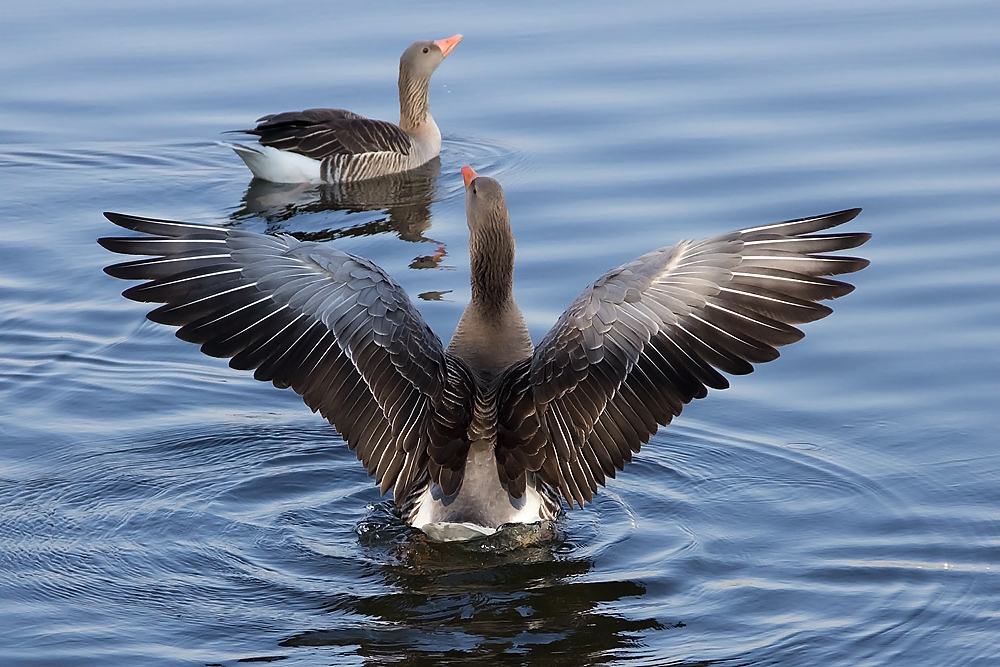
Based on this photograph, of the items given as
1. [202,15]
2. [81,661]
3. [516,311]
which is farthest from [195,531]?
[202,15]

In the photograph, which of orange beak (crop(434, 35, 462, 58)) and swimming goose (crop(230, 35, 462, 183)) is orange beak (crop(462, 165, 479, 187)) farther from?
orange beak (crop(434, 35, 462, 58))

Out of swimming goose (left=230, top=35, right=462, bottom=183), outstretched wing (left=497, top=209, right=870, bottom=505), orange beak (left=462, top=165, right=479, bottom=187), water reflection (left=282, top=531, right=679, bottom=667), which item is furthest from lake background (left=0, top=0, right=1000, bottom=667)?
orange beak (left=462, top=165, right=479, bottom=187)

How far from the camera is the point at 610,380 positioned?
6668 mm

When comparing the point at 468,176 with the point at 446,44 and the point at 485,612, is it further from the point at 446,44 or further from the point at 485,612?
the point at 446,44

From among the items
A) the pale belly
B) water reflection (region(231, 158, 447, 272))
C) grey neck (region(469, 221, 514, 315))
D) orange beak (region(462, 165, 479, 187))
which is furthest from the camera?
water reflection (region(231, 158, 447, 272))

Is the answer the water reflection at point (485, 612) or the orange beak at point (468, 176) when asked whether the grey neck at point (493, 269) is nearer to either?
the orange beak at point (468, 176)

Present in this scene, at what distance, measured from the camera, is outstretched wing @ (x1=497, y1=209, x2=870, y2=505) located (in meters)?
6.55

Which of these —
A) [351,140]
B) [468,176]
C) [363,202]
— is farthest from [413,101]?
[468,176]

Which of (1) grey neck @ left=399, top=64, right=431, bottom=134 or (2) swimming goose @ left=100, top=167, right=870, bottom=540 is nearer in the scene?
(2) swimming goose @ left=100, top=167, right=870, bottom=540

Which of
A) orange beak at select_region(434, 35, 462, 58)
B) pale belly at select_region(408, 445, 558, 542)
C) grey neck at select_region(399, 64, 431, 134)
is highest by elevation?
orange beak at select_region(434, 35, 462, 58)

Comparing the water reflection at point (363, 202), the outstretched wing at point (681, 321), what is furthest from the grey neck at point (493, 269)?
the water reflection at point (363, 202)

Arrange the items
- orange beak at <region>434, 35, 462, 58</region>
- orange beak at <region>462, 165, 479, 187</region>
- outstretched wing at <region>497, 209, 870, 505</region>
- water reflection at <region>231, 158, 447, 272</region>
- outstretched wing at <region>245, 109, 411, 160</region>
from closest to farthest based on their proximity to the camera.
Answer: outstretched wing at <region>497, 209, 870, 505</region> < orange beak at <region>462, 165, 479, 187</region> < water reflection at <region>231, 158, 447, 272</region> < outstretched wing at <region>245, 109, 411, 160</region> < orange beak at <region>434, 35, 462, 58</region>

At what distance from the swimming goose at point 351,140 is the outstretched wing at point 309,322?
6.16 m

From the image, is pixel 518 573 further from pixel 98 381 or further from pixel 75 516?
pixel 98 381
